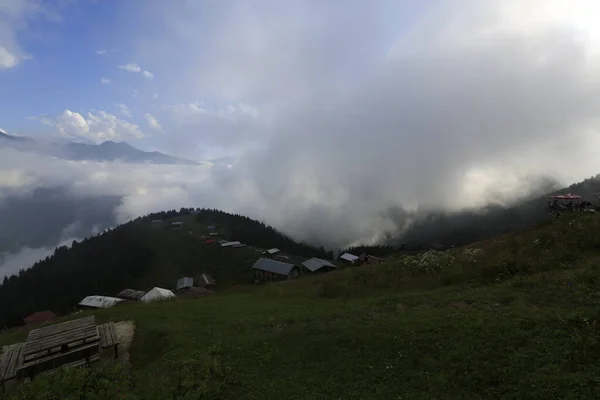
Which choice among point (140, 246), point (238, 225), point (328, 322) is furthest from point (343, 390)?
point (238, 225)

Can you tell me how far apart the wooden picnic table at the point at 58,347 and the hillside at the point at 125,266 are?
83.6 meters

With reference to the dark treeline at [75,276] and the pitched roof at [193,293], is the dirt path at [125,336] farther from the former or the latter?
the dark treeline at [75,276]

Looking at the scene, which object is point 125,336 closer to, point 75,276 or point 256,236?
point 75,276

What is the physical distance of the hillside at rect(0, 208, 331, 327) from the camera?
346 ft

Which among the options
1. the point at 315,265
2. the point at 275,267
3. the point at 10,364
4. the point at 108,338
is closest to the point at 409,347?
the point at 108,338

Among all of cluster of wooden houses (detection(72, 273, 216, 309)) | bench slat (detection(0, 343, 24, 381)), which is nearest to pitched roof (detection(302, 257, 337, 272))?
cluster of wooden houses (detection(72, 273, 216, 309))

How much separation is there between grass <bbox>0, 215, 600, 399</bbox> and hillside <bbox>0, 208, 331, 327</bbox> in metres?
87.3

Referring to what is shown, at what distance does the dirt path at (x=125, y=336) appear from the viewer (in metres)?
14.9

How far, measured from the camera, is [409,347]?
10016mm

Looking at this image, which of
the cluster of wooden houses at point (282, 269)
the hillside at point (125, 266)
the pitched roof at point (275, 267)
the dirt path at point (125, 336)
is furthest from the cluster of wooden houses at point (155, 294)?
the dirt path at point (125, 336)

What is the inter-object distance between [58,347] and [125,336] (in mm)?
3659

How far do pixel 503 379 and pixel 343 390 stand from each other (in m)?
3.98

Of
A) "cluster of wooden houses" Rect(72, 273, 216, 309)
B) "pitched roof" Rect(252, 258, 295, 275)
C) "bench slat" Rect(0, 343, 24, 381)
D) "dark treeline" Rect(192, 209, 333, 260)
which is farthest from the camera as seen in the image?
"dark treeline" Rect(192, 209, 333, 260)

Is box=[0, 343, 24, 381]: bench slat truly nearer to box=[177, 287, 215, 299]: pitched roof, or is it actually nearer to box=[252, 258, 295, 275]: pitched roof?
box=[177, 287, 215, 299]: pitched roof
